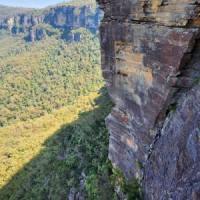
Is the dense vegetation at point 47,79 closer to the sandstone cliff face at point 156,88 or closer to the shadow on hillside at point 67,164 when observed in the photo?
the shadow on hillside at point 67,164

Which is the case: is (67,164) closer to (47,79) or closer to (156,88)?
(156,88)

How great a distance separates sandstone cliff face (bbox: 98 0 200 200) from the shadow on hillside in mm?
9801

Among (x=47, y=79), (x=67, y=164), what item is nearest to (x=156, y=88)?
(x=67, y=164)

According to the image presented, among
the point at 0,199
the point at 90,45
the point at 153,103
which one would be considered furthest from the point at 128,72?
the point at 90,45

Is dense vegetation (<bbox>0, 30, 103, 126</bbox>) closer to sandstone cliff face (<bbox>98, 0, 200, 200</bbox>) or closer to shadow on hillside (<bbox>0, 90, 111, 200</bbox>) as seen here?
shadow on hillside (<bbox>0, 90, 111, 200</bbox>)

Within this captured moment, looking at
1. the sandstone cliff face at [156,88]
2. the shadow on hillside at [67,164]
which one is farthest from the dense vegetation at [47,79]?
the sandstone cliff face at [156,88]

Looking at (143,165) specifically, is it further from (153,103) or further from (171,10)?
(171,10)

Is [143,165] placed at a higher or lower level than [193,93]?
lower

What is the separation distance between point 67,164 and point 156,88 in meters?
19.2

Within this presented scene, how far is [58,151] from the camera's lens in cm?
3619

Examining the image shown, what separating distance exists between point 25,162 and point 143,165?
110 feet

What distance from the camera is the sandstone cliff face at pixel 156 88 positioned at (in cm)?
1057

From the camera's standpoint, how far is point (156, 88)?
1260cm

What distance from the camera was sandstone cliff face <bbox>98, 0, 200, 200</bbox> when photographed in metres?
10.6
